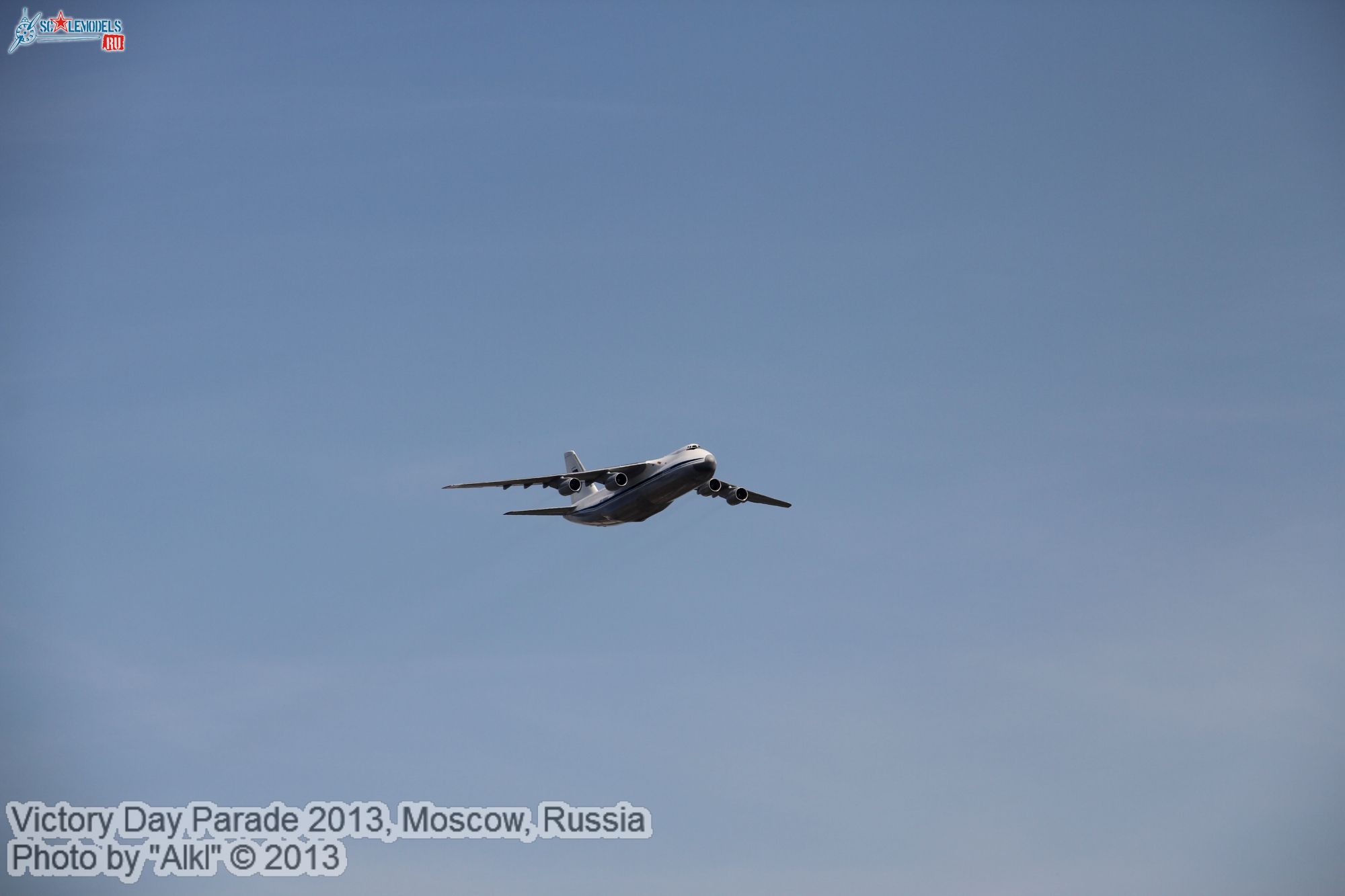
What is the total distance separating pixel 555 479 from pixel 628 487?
4.12m

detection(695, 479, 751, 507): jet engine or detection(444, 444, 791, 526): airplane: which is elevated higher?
detection(695, 479, 751, 507): jet engine

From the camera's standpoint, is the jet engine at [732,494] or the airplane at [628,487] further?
the jet engine at [732,494]

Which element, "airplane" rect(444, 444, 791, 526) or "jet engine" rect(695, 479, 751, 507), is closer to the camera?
"airplane" rect(444, 444, 791, 526)

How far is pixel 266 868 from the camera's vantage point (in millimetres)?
58906

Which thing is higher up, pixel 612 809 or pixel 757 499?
pixel 757 499

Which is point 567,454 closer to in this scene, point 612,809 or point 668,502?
point 668,502

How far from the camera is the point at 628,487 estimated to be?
6153cm

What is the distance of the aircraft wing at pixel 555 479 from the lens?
202 feet

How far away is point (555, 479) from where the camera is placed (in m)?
64.1

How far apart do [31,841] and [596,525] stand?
28315mm

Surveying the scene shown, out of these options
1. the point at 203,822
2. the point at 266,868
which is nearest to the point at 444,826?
the point at 266,868

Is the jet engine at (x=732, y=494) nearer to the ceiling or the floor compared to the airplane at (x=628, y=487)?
nearer to the ceiling

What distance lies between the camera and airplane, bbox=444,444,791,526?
195 feet

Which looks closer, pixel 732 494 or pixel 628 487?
pixel 628 487
